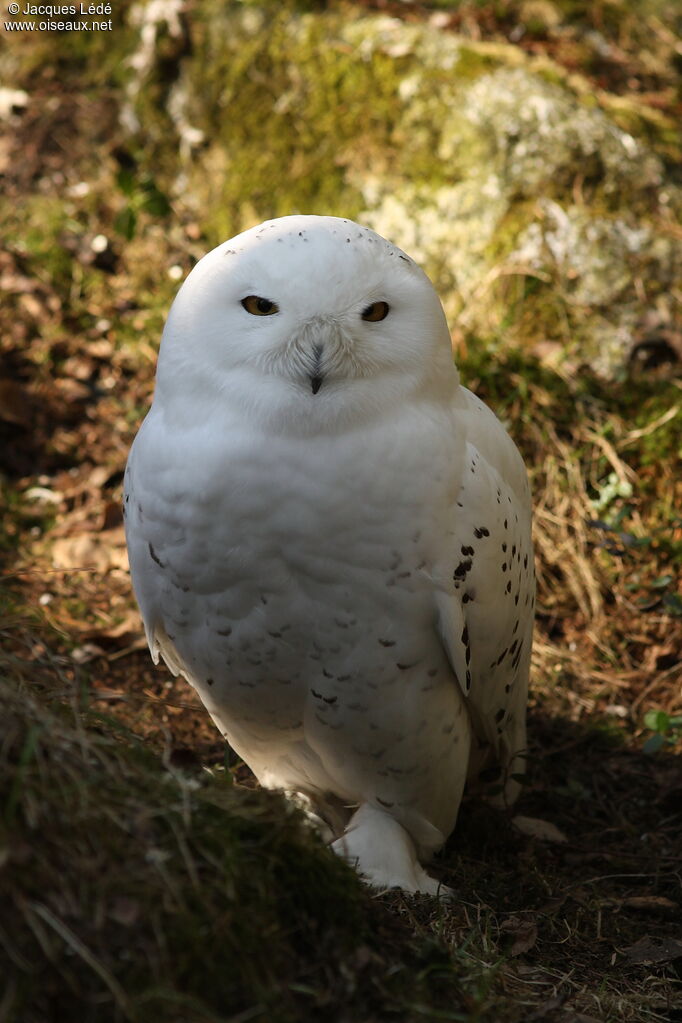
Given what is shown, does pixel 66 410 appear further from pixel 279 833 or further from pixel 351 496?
pixel 279 833

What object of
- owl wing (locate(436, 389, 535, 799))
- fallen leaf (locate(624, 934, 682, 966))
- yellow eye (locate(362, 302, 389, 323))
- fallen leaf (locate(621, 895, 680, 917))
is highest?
yellow eye (locate(362, 302, 389, 323))

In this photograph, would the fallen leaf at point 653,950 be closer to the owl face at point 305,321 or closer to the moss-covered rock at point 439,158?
the owl face at point 305,321

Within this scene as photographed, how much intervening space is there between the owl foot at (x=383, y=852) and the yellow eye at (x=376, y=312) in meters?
1.46

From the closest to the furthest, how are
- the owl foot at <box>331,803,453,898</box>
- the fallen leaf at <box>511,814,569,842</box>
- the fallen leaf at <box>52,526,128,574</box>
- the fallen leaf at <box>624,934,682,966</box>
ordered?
the fallen leaf at <box>624,934,682,966</box> → the owl foot at <box>331,803,453,898</box> → the fallen leaf at <box>511,814,569,842</box> → the fallen leaf at <box>52,526,128,574</box>

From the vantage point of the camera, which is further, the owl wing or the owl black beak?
the owl wing

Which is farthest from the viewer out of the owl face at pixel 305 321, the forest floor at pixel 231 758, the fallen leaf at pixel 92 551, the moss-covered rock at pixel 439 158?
the moss-covered rock at pixel 439 158

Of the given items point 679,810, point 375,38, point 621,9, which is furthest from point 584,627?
point 621,9

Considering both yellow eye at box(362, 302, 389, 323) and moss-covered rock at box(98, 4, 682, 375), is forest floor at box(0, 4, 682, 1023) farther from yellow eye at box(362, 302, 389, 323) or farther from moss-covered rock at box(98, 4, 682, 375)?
yellow eye at box(362, 302, 389, 323)

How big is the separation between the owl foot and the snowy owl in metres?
0.01

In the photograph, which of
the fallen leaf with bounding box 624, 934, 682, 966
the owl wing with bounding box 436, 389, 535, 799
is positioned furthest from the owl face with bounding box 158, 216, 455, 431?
the fallen leaf with bounding box 624, 934, 682, 966

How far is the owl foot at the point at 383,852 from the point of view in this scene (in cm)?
304

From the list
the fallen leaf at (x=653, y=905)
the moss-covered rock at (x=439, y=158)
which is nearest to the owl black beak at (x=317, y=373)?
the fallen leaf at (x=653, y=905)

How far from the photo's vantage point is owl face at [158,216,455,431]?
8.24 feet

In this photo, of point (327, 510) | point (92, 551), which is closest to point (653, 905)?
point (327, 510)
